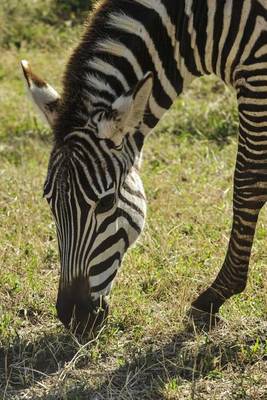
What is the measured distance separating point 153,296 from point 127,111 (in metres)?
1.90

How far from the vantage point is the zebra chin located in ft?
18.5

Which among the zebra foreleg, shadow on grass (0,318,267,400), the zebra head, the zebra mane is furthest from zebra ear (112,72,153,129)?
shadow on grass (0,318,267,400)

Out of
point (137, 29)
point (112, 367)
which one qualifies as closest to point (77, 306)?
point (112, 367)

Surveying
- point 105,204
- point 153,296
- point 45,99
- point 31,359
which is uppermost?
point 45,99

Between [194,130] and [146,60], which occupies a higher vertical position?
[146,60]

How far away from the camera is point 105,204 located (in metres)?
5.65

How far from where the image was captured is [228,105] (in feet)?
36.1

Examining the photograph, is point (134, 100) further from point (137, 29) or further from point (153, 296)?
point (153, 296)

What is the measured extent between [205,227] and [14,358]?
8.65ft

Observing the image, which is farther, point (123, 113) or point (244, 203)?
point (244, 203)

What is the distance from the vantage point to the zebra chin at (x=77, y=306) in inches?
222

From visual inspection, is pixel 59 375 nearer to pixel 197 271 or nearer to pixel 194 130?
pixel 197 271

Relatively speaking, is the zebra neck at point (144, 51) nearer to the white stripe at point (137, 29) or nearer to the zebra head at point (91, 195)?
the white stripe at point (137, 29)

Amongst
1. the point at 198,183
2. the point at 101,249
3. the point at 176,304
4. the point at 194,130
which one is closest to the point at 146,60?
the point at 101,249
